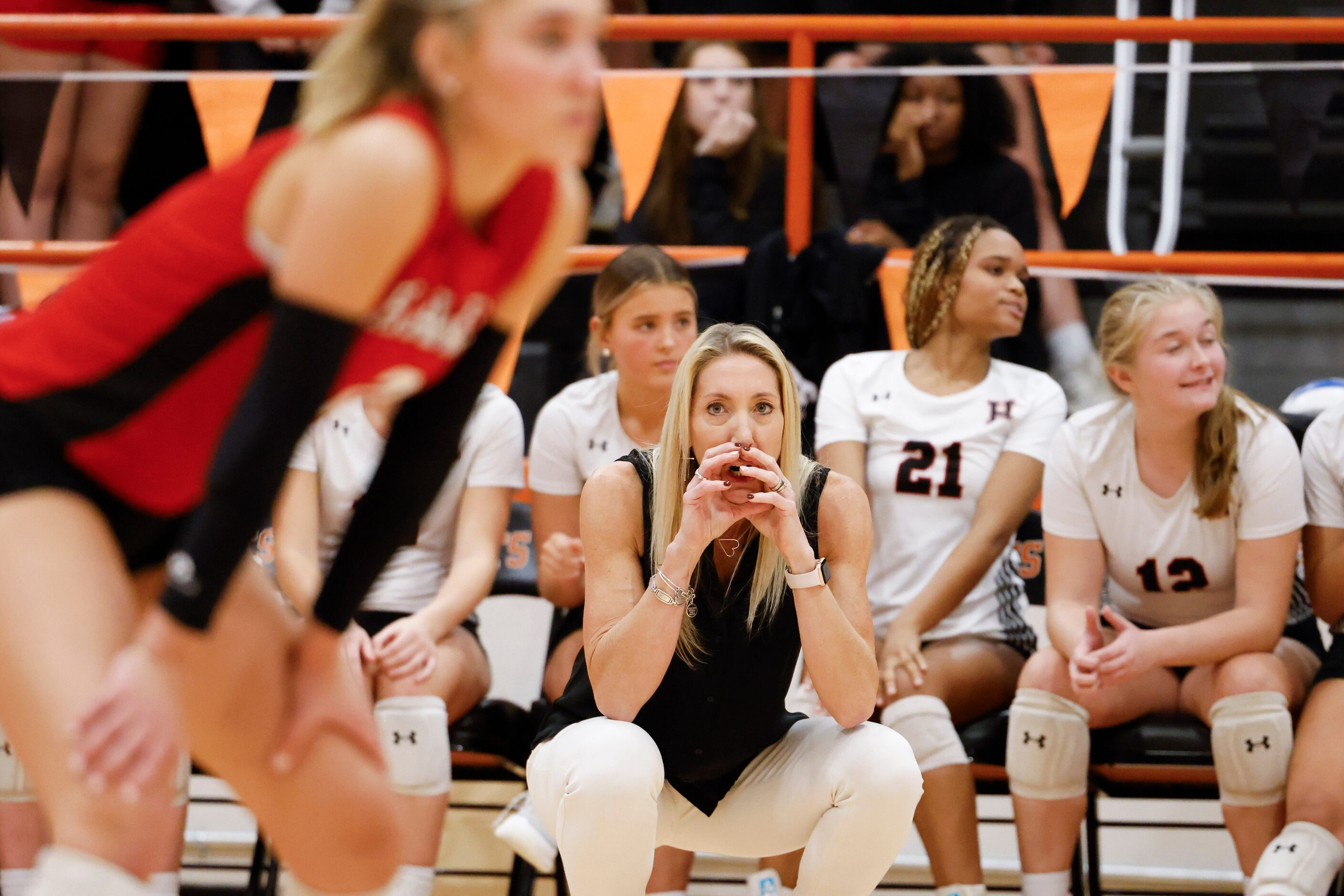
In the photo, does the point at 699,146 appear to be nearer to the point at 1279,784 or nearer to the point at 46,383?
the point at 1279,784

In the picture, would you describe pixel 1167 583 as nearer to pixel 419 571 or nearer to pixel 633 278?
pixel 633 278

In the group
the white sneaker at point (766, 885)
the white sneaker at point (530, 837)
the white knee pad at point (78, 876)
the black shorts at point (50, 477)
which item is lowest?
the white sneaker at point (766, 885)

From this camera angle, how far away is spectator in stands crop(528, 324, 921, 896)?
7.64ft

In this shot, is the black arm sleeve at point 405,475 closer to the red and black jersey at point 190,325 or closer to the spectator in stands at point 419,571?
the red and black jersey at point 190,325

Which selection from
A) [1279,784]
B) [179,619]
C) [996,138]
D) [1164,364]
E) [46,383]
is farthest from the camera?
[996,138]

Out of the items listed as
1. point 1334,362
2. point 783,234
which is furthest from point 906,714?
point 1334,362

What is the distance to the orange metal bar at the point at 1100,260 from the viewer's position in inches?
141

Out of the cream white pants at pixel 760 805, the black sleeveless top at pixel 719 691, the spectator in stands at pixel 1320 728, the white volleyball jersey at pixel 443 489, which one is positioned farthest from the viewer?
the white volleyball jersey at pixel 443 489

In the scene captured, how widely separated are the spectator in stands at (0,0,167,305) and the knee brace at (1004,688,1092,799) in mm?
3077

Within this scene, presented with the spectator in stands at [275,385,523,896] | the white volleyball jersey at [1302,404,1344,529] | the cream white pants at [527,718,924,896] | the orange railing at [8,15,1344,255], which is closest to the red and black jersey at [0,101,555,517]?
the cream white pants at [527,718,924,896]

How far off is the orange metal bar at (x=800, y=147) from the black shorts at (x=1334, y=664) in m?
1.62

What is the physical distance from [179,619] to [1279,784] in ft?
7.52

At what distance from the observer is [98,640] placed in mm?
1331

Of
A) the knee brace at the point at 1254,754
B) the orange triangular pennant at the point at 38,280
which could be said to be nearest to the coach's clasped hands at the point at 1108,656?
the knee brace at the point at 1254,754
